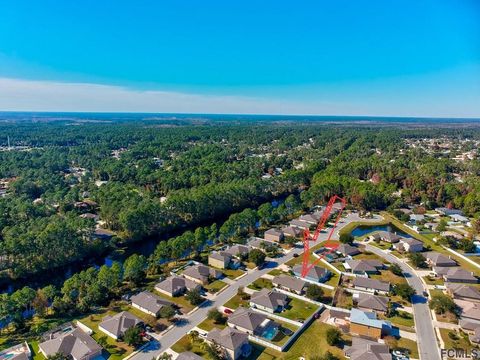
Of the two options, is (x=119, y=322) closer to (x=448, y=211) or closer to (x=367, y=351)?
(x=367, y=351)

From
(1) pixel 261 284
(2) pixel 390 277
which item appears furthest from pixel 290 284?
(2) pixel 390 277

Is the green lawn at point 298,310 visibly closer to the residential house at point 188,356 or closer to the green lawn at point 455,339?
the residential house at point 188,356

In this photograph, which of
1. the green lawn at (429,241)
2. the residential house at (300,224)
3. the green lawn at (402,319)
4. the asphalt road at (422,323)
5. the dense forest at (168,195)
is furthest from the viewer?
the residential house at (300,224)

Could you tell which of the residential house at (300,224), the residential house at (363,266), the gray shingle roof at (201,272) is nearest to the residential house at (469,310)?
the residential house at (363,266)

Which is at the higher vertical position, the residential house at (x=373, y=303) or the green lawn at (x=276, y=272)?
the residential house at (x=373, y=303)

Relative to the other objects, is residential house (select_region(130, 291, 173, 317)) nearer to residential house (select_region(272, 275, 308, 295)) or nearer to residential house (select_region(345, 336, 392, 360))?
residential house (select_region(272, 275, 308, 295))

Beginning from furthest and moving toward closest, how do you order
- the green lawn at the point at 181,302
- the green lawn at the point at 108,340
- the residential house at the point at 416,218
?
1. the residential house at the point at 416,218
2. the green lawn at the point at 181,302
3. the green lawn at the point at 108,340

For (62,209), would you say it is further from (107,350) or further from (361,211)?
(361,211)
